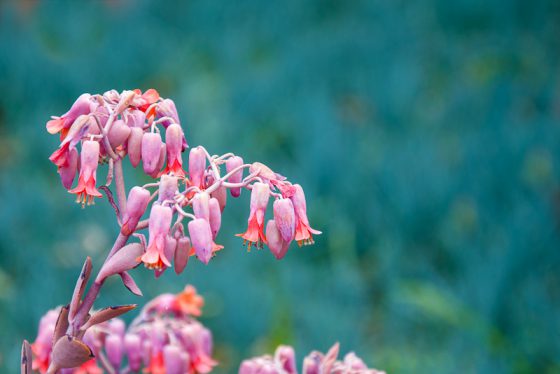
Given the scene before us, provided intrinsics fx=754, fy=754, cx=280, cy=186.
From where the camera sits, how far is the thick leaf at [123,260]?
91 cm

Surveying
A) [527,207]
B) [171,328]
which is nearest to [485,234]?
[527,207]

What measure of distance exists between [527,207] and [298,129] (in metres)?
1.35

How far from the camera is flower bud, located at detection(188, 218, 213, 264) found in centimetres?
89

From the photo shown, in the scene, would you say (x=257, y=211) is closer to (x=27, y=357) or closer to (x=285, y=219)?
(x=285, y=219)

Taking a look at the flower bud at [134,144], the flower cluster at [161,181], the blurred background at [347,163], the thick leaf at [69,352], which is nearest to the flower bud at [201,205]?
the flower cluster at [161,181]

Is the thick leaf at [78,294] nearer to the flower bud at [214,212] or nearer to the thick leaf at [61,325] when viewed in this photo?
the thick leaf at [61,325]

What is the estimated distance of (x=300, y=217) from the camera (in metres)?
0.99

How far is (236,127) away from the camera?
12.7 ft

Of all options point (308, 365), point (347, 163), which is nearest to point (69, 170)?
point (308, 365)

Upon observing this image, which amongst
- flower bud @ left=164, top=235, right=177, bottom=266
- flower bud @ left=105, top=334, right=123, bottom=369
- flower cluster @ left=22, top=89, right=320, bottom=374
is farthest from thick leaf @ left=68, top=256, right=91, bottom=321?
flower bud @ left=105, top=334, right=123, bottom=369

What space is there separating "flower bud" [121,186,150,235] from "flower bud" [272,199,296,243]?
16 cm

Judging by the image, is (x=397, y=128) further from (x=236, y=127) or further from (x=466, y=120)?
(x=236, y=127)

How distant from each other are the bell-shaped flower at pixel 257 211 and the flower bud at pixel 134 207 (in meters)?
0.14

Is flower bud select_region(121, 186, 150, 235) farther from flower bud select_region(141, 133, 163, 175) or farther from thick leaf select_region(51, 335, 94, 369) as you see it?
thick leaf select_region(51, 335, 94, 369)
